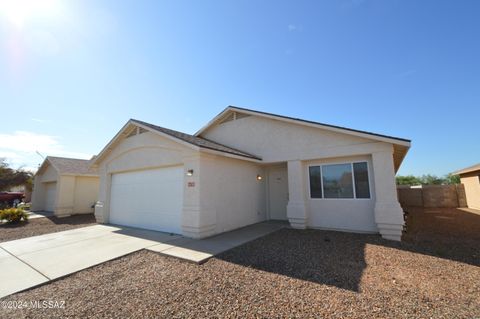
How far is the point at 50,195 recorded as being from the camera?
17703 mm

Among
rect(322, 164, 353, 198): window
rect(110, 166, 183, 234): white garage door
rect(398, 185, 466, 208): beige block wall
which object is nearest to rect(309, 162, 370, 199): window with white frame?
rect(322, 164, 353, 198): window

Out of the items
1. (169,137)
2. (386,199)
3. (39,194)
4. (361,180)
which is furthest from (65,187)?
(386,199)

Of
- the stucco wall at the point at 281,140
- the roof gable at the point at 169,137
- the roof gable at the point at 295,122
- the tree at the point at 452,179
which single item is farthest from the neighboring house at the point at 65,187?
the tree at the point at 452,179

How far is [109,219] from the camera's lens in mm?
11023

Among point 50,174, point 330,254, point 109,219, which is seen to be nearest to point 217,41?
point 330,254

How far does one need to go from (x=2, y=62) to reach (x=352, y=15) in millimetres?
12914

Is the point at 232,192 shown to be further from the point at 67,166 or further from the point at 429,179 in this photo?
the point at 429,179

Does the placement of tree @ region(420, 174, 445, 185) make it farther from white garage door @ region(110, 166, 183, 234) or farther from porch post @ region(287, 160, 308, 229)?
white garage door @ region(110, 166, 183, 234)

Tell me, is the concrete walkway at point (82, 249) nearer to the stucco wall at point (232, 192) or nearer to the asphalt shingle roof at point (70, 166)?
the stucco wall at point (232, 192)

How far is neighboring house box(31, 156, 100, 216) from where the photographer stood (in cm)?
1523

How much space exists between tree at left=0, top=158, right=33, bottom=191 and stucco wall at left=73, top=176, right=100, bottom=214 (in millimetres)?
16147

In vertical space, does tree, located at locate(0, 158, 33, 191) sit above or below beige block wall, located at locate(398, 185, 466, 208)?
above

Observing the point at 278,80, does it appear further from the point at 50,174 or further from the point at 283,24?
the point at 50,174

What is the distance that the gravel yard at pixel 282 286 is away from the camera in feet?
10.3
